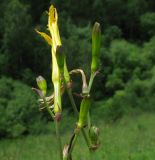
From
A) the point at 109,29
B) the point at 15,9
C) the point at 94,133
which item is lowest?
the point at 109,29

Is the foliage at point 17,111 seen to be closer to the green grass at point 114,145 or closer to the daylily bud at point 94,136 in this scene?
the green grass at point 114,145

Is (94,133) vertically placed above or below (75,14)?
above

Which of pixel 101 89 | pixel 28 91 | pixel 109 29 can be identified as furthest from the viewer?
pixel 109 29

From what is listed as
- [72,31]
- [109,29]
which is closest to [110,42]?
[109,29]

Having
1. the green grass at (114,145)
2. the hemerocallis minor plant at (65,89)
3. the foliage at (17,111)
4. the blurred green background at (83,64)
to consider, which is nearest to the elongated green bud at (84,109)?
the hemerocallis minor plant at (65,89)

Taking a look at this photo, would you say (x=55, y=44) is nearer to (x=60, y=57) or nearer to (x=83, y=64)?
(x=60, y=57)

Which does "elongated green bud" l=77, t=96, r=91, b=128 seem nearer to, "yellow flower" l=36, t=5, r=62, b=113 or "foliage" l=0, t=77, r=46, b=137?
"yellow flower" l=36, t=5, r=62, b=113

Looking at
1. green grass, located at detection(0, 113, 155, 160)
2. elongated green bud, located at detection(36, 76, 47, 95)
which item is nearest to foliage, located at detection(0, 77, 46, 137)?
green grass, located at detection(0, 113, 155, 160)

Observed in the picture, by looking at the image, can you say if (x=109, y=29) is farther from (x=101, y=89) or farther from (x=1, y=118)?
(x=1, y=118)
